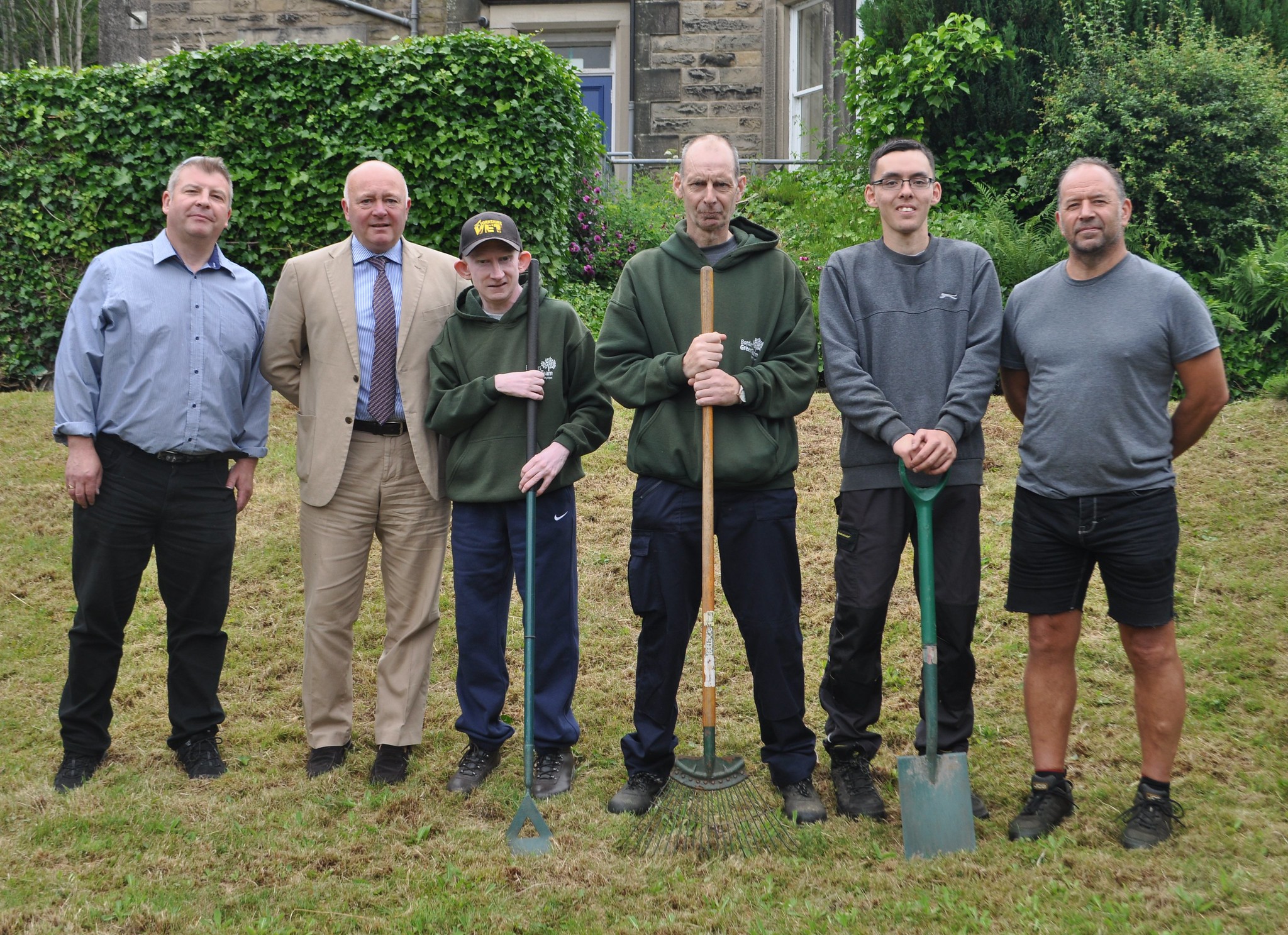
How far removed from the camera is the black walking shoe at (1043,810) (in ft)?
12.8

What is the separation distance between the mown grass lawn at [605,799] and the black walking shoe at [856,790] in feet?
0.24

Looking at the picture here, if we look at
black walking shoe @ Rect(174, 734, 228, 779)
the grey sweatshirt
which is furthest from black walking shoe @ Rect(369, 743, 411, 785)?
the grey sweatshirt

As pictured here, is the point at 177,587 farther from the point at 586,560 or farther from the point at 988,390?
the point at 988,390

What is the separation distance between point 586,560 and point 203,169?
3.07 meters

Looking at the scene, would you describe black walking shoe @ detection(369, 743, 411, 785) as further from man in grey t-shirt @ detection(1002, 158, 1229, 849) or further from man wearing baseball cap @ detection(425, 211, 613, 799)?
man in grey t-shirt @ detection(1002, 158, 1229, 849)

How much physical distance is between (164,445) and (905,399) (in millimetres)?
2695

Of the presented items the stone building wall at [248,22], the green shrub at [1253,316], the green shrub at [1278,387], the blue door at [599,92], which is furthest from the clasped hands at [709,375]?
the stone building wall at [248,22]

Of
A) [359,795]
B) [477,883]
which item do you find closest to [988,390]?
[477,883]

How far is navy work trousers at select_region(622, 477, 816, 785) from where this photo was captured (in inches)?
162

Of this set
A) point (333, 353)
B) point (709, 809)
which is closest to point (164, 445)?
point (333, 353)

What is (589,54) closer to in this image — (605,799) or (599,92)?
(599,92)

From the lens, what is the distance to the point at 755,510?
411cm

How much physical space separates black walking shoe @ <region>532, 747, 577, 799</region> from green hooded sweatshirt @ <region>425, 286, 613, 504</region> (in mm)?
986

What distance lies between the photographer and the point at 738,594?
4160mm
